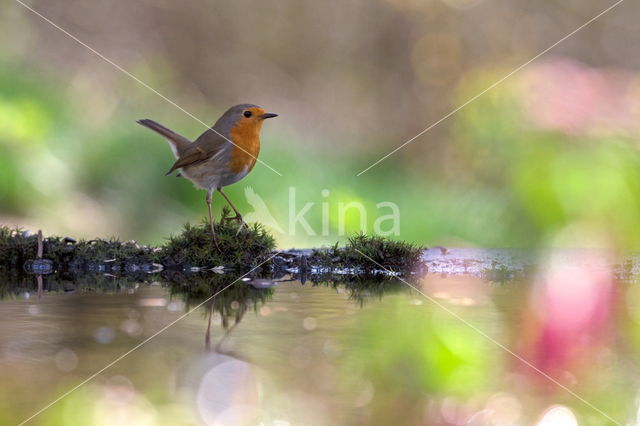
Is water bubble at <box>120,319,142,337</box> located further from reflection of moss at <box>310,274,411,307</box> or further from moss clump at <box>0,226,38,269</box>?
moss clump at <box>0,226,38,269</box>

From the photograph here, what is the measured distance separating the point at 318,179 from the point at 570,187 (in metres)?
2.05

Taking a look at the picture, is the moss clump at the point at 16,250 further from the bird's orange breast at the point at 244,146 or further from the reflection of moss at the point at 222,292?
the bird's orange breast at the point at 244,146

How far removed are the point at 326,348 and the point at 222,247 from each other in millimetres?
2096

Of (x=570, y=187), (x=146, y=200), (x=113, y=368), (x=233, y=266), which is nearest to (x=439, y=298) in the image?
(x=233, y=266)

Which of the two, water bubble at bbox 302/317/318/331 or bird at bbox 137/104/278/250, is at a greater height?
bird at bbox 137/104/278/250

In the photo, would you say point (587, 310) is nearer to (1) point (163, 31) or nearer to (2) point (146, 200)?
(2) point (146, 200)

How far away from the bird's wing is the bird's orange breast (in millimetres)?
65

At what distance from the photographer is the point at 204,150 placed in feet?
16.5

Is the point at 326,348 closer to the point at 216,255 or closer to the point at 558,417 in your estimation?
the point at 558,417

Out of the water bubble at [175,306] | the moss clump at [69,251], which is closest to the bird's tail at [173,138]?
the moss clump at [69,251]

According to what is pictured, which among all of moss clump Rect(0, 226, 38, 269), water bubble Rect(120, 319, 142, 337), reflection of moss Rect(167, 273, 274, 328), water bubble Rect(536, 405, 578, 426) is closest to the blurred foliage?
water bubble Rect(536, 405, 578, 426)

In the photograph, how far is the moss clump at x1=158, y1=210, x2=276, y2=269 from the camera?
4609 millimetres

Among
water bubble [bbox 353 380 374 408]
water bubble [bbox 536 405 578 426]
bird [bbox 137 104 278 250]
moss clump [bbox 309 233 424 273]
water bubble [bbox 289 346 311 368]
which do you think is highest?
bird [bbox 137 104 278 250]

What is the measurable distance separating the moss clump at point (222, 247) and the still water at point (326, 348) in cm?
33
